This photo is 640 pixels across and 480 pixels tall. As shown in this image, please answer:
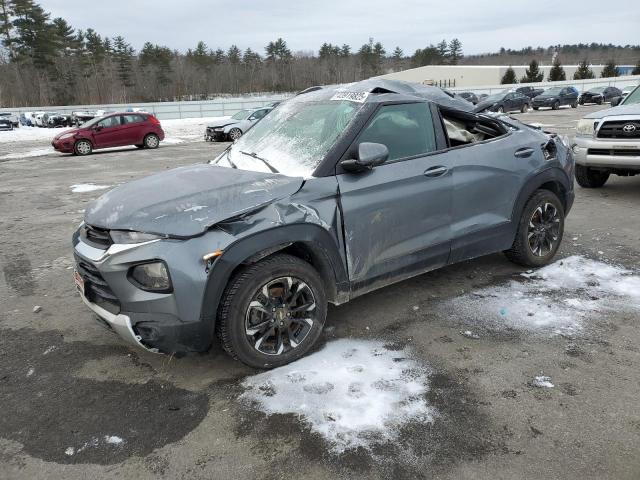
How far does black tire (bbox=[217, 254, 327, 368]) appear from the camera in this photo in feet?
9.66

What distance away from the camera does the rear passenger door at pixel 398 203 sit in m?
3.40

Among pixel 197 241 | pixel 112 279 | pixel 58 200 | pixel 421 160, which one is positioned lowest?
pixel 58 200

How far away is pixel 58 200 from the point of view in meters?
9.30

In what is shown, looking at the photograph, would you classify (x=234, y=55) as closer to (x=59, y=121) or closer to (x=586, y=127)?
(x=59, y=121)

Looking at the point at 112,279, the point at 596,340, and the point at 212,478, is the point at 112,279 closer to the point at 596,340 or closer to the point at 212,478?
the point at 212,478

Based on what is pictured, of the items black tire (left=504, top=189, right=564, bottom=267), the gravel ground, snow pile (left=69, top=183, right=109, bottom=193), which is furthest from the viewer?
snow pile (left=69, top=183, right=109, bottom=193)

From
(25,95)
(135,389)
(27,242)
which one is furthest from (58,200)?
(25,95)

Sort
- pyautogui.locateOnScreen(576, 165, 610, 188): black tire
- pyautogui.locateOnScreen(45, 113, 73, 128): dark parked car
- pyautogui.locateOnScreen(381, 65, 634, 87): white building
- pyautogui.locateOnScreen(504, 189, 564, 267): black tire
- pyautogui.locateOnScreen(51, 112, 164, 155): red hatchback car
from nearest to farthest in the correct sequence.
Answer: pyautogui.locateOnScreen(504, 189, 564, 267): black tire
pyautogui.locateOnScreen(576, 165, 610, 188): black tire
pyautogui.locateOnScreen(51, 112, 164, 155): red hatchback car
pyautogui.locateOnScreen(45, 113, 73, 128): dark parked car
pyautogui.locateOnScreen(381, 65, 634, 87): white building

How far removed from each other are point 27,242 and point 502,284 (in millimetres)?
5853

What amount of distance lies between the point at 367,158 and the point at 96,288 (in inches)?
75.2

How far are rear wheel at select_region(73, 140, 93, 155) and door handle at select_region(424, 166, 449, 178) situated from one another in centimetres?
1748

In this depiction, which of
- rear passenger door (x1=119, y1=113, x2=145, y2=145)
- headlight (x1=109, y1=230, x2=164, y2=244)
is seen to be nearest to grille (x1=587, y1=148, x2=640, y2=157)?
headlight (x1=109, y1=230, x2=164, y2=244)

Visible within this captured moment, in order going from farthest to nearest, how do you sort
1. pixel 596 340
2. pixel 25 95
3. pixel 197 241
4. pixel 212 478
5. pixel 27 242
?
1. pixel 25 95
2. pixel 27 242
3. pixel 596 340
4. pixel 197 241
5. pixel 212 478

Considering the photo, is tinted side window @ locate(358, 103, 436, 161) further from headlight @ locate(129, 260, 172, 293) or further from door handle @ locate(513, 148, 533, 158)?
headlight @ locate(129, 260, 172, 293)
